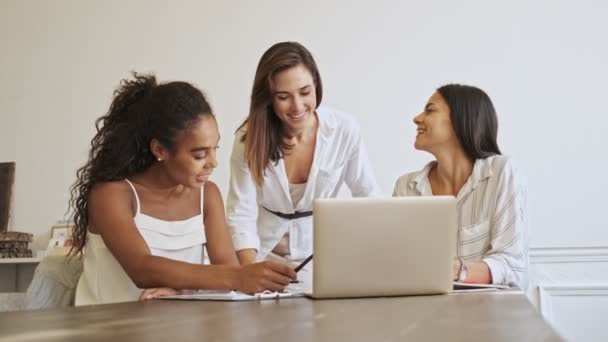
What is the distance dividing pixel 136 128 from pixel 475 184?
95cm

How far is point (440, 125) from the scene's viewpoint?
2.56 m

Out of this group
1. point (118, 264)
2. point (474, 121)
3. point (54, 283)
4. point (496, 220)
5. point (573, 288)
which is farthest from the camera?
point (573, 288)

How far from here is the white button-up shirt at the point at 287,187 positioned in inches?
101

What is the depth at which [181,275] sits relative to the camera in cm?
178

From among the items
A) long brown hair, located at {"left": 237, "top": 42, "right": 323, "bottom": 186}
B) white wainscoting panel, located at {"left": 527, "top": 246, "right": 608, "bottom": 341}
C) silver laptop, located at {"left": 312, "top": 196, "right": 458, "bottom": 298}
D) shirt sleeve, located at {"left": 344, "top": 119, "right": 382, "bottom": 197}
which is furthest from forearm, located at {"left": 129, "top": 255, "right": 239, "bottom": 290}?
white wainscoting panel, located at {"left": 527, "top": 246, "right": 608, "bottom": 341}

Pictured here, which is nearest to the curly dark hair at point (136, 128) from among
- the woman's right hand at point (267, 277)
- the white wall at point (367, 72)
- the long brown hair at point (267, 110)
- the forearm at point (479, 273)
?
the long brown hair at point (267, 110)

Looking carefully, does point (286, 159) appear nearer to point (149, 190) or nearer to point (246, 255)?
point (246, 255)

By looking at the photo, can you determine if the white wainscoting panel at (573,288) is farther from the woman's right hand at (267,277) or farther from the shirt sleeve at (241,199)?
the woman's right hand at (267,277)

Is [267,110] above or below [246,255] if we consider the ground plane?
above

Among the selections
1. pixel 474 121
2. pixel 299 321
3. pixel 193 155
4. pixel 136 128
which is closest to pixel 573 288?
pixel 474 121

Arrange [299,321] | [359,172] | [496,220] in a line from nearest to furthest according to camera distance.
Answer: [299,321] → [496,220] → [359,172]

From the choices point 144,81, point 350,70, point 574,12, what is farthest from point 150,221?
point 574,12

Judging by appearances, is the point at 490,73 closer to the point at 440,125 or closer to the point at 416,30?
the point at 416,30

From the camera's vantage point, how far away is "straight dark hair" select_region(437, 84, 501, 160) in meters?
2.50
